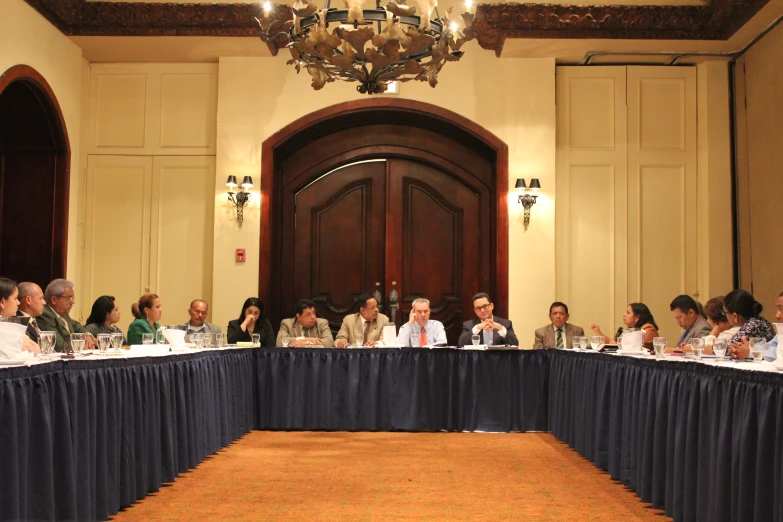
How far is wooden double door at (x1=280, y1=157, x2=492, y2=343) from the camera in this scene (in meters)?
9.45

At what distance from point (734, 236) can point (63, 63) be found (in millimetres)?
6990

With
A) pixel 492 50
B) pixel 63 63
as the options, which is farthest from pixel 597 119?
pixel 63 63

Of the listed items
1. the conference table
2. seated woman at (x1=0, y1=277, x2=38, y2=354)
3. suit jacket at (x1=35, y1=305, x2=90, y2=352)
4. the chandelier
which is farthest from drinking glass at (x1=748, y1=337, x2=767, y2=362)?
suit jacket at (x1=35, y1=305, x2=90, y2=352)

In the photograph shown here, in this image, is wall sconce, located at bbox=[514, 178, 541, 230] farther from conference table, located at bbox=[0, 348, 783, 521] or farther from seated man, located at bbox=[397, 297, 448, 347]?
conference table, located at bbox=[0, 348, 783, 521]

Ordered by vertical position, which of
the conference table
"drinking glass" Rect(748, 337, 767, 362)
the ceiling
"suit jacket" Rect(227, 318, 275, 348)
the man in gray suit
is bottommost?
the conference table

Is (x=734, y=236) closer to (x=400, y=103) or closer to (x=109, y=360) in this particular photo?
(x=400, y=103)

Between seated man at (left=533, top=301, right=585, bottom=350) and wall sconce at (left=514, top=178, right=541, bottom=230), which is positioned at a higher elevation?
wall sconce at (left=514, top=178, right=541, bottom=230)

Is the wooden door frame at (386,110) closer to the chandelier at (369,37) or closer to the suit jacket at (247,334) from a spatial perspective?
the suit jacket at (247,334)

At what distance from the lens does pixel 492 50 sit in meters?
9.13

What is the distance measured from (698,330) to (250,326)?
12.8 ft

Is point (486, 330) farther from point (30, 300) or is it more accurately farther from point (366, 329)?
point (30, 300)

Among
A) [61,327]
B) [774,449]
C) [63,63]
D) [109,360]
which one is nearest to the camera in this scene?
[774,449]

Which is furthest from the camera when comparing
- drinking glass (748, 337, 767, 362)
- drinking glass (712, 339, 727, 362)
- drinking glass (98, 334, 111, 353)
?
drinking glass (98, 334, 111, 353)

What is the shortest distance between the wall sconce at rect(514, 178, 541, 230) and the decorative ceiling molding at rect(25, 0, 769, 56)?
1418mm
